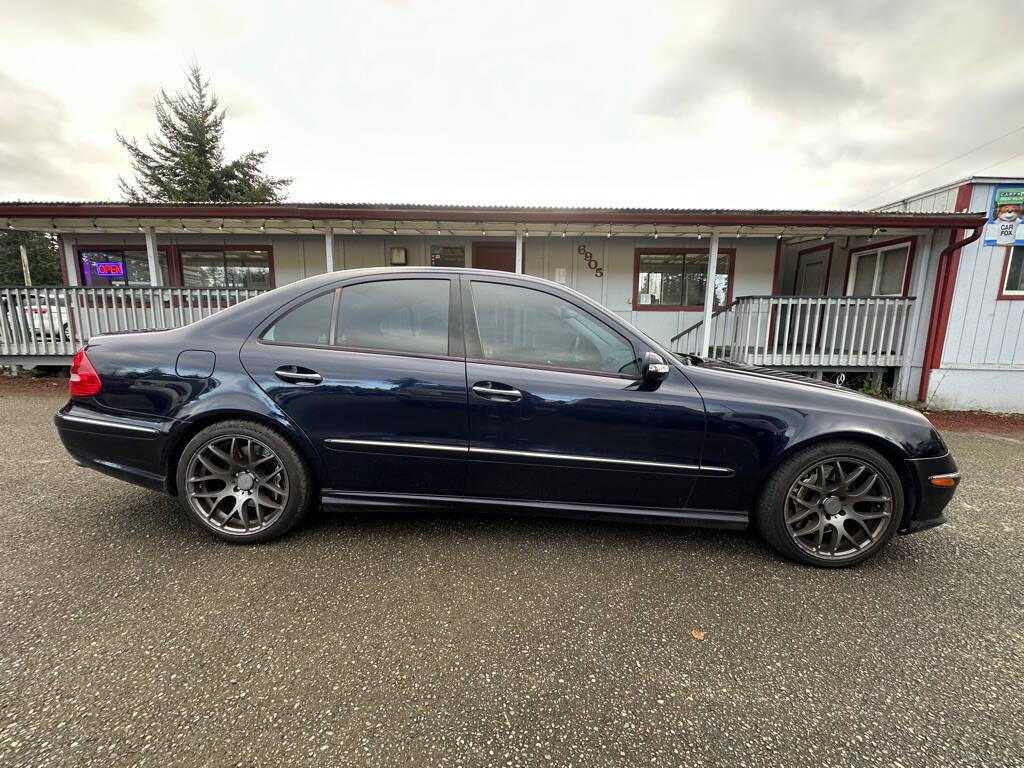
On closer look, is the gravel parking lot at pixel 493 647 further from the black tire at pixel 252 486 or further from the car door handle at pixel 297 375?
the car door handle at pixel 297 375

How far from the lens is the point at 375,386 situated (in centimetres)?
242

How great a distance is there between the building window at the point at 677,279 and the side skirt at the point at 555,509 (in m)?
7.69

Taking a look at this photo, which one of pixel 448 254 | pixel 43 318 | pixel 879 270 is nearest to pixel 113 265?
pixel 43 318

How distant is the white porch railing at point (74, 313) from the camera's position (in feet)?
24.0

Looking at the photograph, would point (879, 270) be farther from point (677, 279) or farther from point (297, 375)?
point (297, 375)

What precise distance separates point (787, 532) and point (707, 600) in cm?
64

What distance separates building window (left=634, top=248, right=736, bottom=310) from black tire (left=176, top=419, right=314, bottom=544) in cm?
836

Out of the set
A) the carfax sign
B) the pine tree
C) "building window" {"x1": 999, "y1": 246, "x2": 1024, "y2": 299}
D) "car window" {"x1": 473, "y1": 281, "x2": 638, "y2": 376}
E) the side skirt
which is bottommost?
the side skirt

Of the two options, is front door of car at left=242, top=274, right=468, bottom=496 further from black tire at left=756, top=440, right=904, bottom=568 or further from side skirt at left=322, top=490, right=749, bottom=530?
black tire at left=756, top=440, right=904, bottom=568

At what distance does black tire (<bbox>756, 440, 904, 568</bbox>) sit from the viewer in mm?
2398

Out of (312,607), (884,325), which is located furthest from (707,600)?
(884,325)

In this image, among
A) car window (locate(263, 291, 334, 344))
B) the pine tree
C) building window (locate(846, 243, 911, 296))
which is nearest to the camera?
car window (locate(263, 291, 334, 344))

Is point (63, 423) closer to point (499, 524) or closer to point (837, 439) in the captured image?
point (499, 524)

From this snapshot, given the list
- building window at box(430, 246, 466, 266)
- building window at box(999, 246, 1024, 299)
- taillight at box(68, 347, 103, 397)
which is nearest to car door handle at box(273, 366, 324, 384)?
taillight at box(68, 347, 103, 397)
